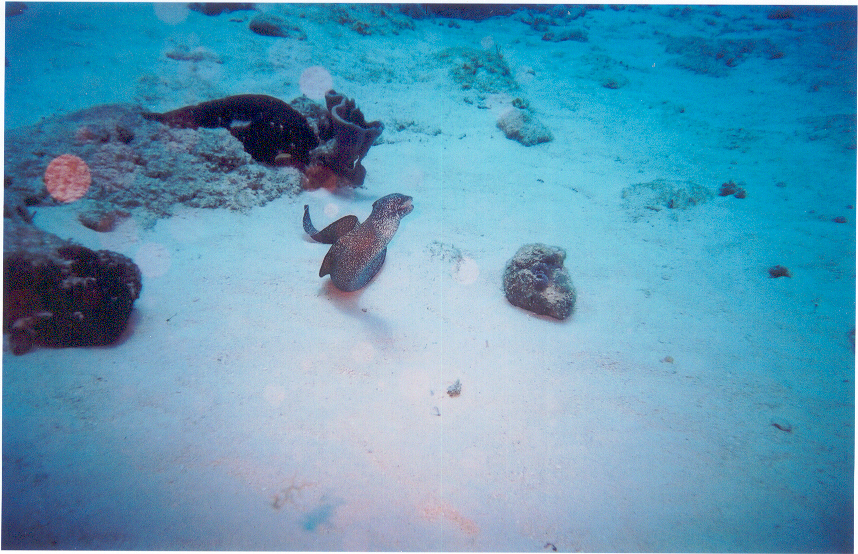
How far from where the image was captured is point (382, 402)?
90.7 inches

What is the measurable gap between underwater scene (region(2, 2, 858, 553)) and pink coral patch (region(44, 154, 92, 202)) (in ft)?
0.10

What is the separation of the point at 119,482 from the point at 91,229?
2.77 m

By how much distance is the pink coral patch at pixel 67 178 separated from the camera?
10.5 ft

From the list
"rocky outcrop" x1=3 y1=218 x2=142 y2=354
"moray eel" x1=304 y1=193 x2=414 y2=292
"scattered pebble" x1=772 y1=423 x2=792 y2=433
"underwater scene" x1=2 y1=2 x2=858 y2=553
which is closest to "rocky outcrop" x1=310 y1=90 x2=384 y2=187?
"underwater scene" x1=2 y1=2 x2=858 y2=553

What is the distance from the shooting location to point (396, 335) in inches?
108

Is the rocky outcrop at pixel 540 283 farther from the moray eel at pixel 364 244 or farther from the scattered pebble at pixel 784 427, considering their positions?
the scattered pebble at pixel 784 427

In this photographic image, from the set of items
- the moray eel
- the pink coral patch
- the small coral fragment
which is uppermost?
the small coral fragment

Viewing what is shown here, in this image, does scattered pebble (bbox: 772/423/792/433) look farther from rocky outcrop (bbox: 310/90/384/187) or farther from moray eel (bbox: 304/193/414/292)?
rocky outcrop (bbox: 310/90/384/187)

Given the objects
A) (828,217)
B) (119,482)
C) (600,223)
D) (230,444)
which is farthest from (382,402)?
(828,217)

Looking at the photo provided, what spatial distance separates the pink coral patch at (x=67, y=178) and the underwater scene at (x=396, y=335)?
3cm

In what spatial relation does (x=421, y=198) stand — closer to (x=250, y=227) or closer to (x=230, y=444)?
(x=250, y=227)

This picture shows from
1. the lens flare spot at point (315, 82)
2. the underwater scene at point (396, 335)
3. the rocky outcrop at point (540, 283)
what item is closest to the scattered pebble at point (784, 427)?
the underwater scene at point (396, 335)

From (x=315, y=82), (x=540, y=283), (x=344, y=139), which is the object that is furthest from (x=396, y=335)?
(x=315, y=82)

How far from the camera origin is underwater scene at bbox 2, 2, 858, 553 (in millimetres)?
1859
